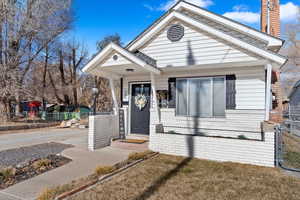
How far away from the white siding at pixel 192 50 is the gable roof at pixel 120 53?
826 mm

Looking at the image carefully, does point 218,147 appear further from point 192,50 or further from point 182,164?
point 192,50

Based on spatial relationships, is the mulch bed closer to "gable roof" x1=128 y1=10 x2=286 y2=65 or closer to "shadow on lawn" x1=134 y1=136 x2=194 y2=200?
"shadow on lawn" x1=134 y1=136 x2=194 y2=200

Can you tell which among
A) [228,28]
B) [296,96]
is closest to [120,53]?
[228,28]

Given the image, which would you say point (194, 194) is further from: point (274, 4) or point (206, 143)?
point (274, 4)

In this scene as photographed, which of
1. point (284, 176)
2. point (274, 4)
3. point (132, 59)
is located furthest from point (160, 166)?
point (274, 4)

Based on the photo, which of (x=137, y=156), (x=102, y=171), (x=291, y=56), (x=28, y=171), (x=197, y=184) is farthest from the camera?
(x=291, y=56)

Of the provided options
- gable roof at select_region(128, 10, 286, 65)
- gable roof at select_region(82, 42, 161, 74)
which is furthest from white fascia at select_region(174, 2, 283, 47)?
gable roof at select_region(82, 42, 161, 74)

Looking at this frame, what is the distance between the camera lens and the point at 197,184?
373 cm

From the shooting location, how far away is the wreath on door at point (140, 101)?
7.47 metres

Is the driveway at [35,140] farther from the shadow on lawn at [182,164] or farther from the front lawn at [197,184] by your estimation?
the shadow on lawn at [182,164]

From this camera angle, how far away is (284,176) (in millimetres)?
4219

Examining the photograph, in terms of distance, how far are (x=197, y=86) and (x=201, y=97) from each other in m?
0.43

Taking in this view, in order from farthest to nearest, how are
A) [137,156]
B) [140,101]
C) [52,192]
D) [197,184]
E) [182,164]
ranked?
[140,101], [137,156], [182,164], [197,184], [52,192]

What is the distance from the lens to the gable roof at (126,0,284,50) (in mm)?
6078
